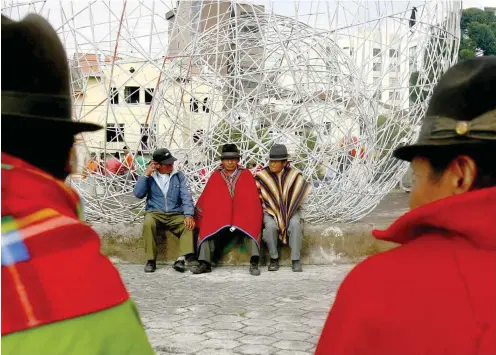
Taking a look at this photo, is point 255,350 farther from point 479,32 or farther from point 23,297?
point 479,32

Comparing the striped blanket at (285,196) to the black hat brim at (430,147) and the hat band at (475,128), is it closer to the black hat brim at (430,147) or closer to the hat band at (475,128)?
the black hat brim at (430,147)

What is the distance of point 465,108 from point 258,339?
130 inches

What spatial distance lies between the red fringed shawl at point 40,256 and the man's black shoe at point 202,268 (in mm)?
5624

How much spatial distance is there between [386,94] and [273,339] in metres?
4.48

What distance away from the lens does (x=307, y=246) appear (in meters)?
7.39

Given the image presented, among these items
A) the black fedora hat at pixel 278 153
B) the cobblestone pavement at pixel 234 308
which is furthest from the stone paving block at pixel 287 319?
the black fedora hat at pixel 278 153

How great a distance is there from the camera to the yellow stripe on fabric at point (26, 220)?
3.99 feet

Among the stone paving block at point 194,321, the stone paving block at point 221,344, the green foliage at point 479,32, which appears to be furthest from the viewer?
the green foliage at point 479,32

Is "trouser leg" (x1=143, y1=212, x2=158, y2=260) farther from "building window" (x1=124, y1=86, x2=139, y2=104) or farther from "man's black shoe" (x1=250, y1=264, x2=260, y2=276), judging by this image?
"building window" (x1=124, y1=86, x2=139, y2=104)

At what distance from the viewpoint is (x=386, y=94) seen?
7926 mm

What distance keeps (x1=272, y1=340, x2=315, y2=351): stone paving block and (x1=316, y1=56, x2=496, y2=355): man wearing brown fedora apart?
2.82 meters

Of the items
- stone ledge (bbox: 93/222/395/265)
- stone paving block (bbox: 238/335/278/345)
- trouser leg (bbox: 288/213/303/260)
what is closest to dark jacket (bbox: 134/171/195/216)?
stone ledge (bbox: 93/222/395/265)

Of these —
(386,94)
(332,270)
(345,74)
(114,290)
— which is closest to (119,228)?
(332,270)

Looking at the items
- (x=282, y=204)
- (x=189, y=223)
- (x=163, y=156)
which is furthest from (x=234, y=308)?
(x=163, y=156)
